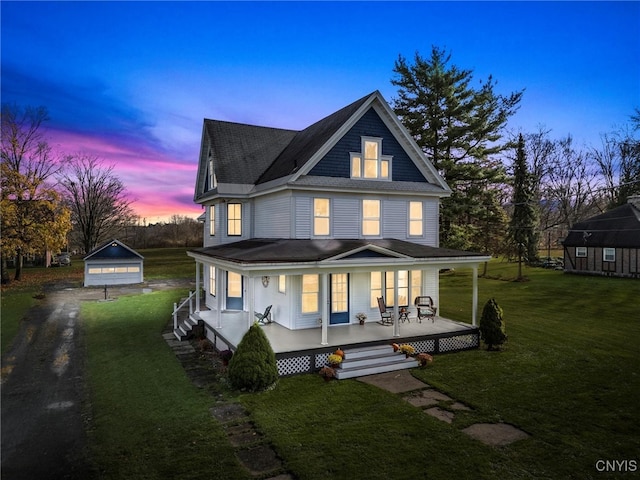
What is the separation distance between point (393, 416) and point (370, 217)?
9.73 metres

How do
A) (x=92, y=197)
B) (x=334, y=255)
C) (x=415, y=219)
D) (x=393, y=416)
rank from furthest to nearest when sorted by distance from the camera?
1. (x=92, y=197)
2. (x=415, y=219)
3. (x=334, y=255)
4. (x=393, y=416)

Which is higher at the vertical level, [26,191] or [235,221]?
[26,191]

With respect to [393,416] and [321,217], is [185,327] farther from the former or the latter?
[393,416]

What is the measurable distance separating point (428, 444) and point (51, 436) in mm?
7860

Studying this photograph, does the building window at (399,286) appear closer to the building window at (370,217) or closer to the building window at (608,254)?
the building window at (370,217)

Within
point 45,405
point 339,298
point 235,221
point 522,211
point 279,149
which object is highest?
point 279,149

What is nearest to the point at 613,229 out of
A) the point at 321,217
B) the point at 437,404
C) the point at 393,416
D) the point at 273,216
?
the point at 321,217

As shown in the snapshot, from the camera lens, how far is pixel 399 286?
1716 centimetres

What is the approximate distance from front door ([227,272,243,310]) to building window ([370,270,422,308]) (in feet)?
22.0

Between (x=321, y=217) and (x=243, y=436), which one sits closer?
(x=243, y=436)

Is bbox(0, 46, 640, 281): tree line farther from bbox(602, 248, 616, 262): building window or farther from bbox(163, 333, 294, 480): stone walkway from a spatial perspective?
bbox(163, 333, 294, 480): stone walkway

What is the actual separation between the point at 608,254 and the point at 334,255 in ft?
104

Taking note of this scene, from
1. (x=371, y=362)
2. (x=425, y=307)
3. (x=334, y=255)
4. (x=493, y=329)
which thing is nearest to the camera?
(x=371, y=362)

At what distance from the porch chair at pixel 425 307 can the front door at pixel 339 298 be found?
3325 mm
